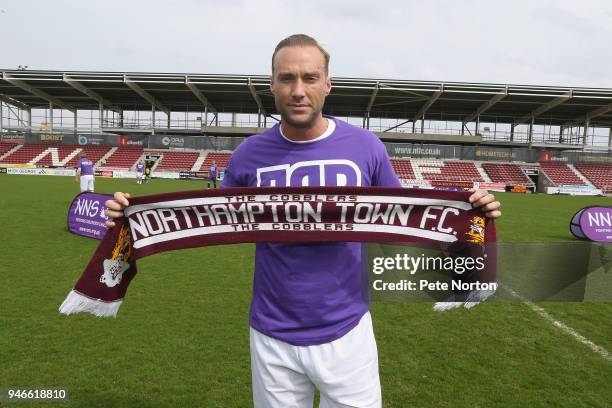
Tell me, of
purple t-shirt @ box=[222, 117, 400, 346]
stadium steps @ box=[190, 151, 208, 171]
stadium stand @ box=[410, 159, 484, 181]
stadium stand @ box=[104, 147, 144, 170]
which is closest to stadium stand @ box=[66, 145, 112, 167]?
stadium stand @ box=[104, 147, 144, 170]

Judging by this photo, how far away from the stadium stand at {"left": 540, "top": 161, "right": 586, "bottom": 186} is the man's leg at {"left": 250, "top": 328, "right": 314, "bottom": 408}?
39.6m

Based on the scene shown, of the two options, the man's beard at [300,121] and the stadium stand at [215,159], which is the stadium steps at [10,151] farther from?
the man's beard at [300,121]

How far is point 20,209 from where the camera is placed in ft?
38.2

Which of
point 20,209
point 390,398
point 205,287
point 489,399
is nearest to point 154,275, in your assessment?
point 205,287

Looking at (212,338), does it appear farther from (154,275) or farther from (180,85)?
(180,85)

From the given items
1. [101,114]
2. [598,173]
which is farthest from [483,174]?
[101,114]

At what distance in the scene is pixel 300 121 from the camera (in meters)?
1.54

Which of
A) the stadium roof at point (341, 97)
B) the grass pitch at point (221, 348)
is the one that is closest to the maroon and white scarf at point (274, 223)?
the grass pitch at point (221, 348)

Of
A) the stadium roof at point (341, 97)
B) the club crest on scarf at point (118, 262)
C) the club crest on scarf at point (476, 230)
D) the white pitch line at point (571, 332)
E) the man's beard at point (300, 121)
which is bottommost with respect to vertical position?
the white pitch line at point (571, 332)

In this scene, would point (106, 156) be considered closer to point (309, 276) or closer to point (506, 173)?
point (506, 173)

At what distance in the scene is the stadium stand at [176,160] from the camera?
37.0m

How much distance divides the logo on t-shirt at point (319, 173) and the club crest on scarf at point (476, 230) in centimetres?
56

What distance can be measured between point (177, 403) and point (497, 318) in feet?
12.5

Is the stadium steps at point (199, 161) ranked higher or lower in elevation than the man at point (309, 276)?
higher
